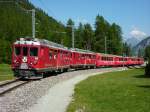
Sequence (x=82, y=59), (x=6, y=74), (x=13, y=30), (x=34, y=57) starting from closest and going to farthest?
(x=34, y=57)
(x=6, y=74)
(x=82, y=59)
(x=13, y=30)

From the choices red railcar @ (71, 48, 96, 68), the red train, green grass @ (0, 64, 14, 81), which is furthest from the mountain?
the red train

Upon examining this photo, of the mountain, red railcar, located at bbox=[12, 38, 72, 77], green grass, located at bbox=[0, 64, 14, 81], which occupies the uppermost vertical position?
the mountain

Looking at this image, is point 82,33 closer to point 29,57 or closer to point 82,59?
point 82,59

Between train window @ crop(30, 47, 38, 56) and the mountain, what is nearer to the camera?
train window @ crop(30, 47, 38, 56)

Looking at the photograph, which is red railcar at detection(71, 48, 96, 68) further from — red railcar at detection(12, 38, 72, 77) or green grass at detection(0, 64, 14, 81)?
red railcar at detection(12, 38, 72, 77)

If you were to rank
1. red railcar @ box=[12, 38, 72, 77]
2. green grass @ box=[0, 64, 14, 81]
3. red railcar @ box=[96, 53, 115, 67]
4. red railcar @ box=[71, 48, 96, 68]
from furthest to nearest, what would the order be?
1. red railcar @ box=[96, 53, 115, 67]
2. red railcar @ box=[71, 48, 96, 68]
3. green grass @ box=[0, 64, 14, 81]
4. red railcar @ box=[12, 38, 72, 77]

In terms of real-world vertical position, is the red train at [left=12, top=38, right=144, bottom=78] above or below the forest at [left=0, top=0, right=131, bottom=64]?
below

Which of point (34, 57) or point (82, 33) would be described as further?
point (82, 33)

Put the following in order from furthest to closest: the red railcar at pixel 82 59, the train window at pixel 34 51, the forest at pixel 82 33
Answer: the forest at pixel 82 33
the red railcar at pixel 82 59
the train window at pixel 34 51

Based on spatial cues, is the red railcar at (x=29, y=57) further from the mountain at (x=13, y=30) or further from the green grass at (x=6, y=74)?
the mountain at (x=13, y=30)

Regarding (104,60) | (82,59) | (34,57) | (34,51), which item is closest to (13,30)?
(104,60)

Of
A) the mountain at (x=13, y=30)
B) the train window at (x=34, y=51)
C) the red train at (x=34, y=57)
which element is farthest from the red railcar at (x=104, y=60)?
the train window at (x=34, y=51)

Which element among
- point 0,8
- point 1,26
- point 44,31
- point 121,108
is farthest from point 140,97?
point 0,8

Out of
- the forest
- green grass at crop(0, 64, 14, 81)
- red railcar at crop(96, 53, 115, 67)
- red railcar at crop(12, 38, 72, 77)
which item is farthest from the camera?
the forest
